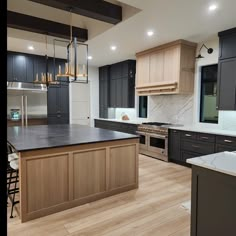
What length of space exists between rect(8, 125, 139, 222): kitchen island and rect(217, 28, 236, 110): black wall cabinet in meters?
2.01

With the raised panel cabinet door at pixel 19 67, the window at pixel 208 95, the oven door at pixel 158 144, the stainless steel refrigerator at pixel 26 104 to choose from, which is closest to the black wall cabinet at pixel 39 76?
the raised panel cabinet door at pixel 19 67

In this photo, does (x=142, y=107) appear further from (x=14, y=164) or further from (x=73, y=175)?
(x=14, y=164)

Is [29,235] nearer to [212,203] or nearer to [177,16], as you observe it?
[212,203]

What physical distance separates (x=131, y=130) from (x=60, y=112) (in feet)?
8.30

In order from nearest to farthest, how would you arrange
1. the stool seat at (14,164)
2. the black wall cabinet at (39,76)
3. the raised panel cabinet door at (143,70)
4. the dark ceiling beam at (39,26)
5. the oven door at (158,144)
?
the stool seat at (14,164) → the dark ceiling beam at (39,26) → the oven door at (158,144) → the raised panel cabinet door at (143,70) → the black wall cabinet at (39,76)

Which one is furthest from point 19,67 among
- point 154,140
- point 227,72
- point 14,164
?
point 227,72

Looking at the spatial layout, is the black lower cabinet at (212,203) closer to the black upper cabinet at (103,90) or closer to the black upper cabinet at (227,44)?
the black upper cabinet at (227,44)

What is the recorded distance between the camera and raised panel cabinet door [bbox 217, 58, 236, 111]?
12.5 ft

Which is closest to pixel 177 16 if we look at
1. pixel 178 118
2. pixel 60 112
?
pixel 178 118

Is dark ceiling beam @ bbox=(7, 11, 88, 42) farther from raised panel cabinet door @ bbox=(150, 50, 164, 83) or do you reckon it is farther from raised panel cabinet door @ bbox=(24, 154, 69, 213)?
raised panel cabinet door @ bbox=(24, 154, 69, 213)

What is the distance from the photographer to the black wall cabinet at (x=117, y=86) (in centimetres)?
658

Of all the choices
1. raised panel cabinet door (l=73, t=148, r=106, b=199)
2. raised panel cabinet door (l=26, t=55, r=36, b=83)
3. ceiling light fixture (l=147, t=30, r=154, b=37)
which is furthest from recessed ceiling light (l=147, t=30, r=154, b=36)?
raised panel cabinet door (l=26, t=55, r=36, b=83)

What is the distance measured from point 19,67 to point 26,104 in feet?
3.83

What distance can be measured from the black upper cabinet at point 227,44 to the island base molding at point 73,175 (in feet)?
8.05
